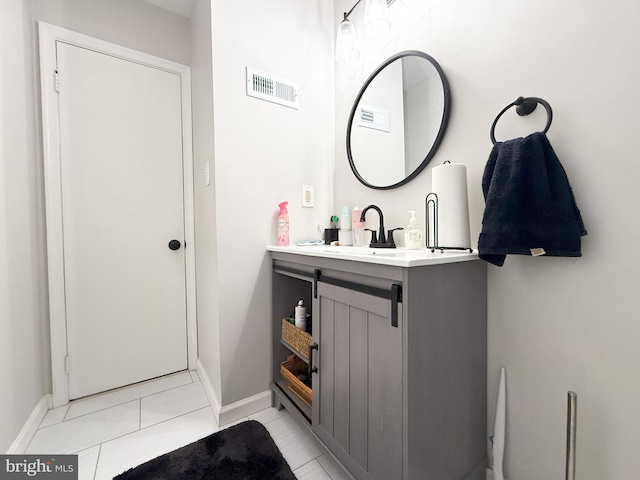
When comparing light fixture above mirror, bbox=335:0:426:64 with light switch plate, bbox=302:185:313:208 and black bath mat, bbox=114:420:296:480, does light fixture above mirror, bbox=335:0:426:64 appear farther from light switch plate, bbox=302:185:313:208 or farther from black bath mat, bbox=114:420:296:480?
black bath mat, bbox=114:420:296:480

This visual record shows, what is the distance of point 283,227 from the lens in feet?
4.80

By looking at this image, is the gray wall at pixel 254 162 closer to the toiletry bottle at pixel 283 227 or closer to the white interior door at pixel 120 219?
the toiletry bottle at pixel 283 227

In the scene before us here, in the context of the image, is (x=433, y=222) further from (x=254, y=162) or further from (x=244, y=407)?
(x=244, y=407)

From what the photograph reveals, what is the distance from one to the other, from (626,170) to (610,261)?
0.25 m

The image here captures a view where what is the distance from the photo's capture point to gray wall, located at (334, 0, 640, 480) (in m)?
0.71

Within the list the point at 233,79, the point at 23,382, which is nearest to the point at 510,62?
the point at 233,79

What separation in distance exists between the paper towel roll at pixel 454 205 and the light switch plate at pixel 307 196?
826 mm

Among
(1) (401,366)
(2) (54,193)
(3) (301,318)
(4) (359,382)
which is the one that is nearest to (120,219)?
(2) (54,193)

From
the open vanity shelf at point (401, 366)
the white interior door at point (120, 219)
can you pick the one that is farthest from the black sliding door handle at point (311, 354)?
the white interior door at point (120, 219)

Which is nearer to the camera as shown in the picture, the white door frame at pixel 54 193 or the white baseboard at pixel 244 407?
the white baseboard at pixel 244 407

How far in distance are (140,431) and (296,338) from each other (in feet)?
2.93

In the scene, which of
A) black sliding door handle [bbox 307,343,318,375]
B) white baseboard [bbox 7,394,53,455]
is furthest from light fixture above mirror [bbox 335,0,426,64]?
white baseboard [bbox 7,394,53,455]

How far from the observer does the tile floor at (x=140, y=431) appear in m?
1.10

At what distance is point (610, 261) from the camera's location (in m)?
0.73
